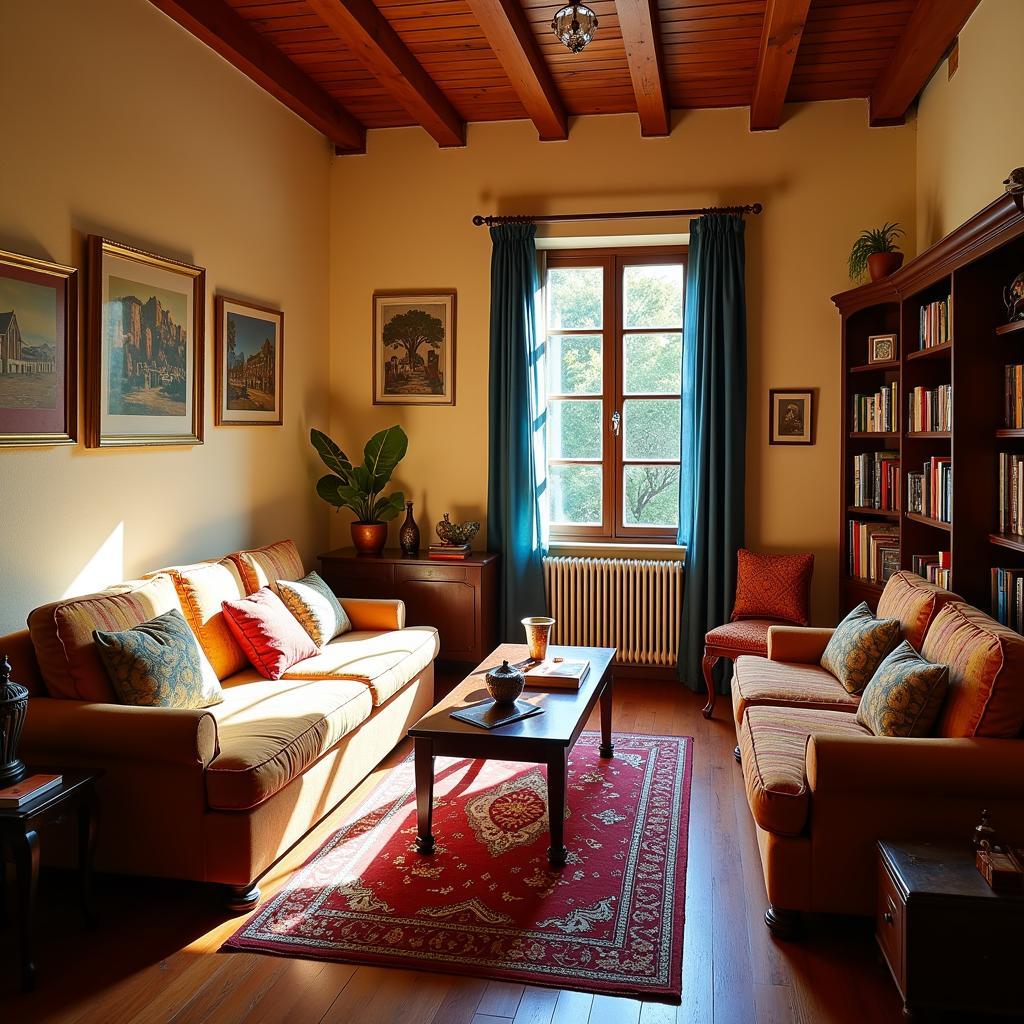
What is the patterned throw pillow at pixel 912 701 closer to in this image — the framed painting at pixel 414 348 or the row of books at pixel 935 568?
the row of books at pixel 935 568

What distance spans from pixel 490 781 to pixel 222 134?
11.2 ft

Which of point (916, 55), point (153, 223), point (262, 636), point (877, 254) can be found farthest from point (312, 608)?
point (916, 55)

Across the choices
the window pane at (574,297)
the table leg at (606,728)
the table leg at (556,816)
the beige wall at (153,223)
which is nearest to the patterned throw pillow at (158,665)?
the beige wall at (153,223)

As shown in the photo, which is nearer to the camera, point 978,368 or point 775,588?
point 978,368

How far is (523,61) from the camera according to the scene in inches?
182

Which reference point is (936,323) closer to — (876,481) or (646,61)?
(876,481)

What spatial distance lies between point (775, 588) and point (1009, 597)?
5.90ft

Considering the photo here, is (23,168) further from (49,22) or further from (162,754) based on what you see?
(162,754)

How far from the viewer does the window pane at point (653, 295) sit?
581cm

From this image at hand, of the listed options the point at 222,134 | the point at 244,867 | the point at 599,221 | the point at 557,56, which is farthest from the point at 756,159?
the point at 244,867

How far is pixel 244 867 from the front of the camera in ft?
9.70

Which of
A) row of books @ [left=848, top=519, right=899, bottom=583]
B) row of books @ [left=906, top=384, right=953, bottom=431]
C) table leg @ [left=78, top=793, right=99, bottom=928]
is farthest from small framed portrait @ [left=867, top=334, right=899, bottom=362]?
table leg @ [left=78, top=793, right=99, bottom=928]

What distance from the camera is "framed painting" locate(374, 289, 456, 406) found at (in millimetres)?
5957

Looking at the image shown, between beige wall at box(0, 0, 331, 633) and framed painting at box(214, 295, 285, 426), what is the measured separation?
2.7 inches
